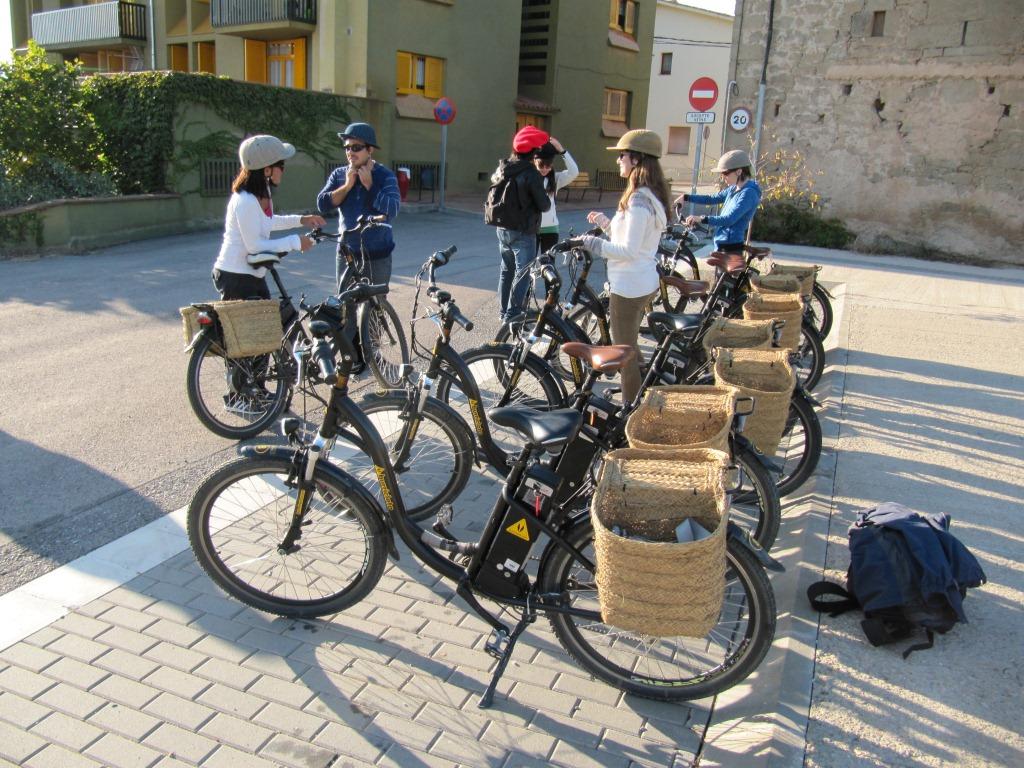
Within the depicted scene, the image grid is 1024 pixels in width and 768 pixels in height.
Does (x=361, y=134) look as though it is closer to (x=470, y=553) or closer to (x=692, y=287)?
(x=692, y=287)

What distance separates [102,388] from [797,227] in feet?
40.9

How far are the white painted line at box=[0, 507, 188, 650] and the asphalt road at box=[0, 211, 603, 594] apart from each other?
0.08 m

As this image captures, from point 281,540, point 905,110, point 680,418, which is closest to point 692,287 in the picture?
point 680,418

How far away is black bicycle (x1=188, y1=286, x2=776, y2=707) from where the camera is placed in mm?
2979

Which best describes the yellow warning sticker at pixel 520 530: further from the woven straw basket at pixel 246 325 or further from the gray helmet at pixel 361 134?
the gray helmet at pixel 361 134

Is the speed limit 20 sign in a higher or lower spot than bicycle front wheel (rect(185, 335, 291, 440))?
higher

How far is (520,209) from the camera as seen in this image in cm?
673

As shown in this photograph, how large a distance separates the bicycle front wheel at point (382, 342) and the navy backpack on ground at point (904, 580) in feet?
11.3

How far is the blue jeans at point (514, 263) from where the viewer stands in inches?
267

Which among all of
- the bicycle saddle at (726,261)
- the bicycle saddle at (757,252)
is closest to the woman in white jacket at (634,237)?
the bicycle saddle at (726,261)

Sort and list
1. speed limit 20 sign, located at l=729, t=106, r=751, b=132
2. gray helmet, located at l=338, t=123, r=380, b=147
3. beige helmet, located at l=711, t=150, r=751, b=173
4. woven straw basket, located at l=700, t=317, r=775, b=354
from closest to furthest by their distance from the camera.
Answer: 1. woven straw basket, located at l=700, t=317, r=775, b=354
2. gray helmet, located at l=338, t=123, r=380, b=147
3. beige helmet, located at l=711, t=150, r=751, b=173
4. speed limit 20 sign, located at l=729, t=106, r=751, b=132

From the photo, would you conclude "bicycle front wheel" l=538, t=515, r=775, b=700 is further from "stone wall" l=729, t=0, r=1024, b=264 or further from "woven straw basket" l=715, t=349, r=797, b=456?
"stone wall" l=729, t=0, r=1024, b=264

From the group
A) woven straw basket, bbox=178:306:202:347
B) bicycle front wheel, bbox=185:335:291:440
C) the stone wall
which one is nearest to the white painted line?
bicycle front wheel, bbox=185:335:291:440

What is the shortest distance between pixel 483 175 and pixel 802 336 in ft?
67.0
